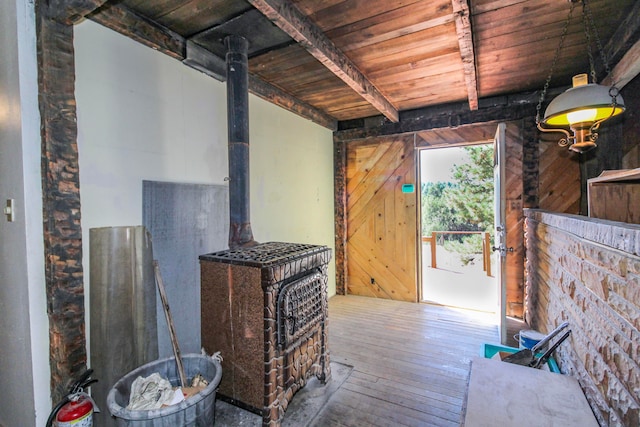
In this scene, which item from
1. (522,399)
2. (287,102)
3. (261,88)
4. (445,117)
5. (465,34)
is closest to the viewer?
(522,399)

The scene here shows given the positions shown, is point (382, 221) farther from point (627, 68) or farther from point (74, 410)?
point (74, 410)

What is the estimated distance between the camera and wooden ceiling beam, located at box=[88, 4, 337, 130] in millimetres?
1762

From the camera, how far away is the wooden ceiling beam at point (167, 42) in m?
1.76

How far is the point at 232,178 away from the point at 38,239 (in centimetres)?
111

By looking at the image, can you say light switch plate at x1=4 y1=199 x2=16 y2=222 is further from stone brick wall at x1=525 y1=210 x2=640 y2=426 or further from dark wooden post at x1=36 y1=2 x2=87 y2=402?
stone brick wall at x1=525 y1=210 x2=640 y2=426

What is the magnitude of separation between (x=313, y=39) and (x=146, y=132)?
4.24 feet

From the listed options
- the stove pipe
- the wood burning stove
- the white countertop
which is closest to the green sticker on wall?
the wood burning stove

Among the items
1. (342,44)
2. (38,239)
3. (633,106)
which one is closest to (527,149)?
(633,106)

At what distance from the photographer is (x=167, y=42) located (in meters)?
2.07

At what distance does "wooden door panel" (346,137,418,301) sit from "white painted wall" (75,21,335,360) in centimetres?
156

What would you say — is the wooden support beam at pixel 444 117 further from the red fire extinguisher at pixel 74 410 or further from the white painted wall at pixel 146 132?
the red fire extinguisher at pixel 74 410

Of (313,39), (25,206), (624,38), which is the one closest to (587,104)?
(624,38)

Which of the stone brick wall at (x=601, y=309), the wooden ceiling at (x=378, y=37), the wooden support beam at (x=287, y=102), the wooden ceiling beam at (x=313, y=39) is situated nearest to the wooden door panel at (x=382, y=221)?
the wooden support beam at (x=287, y=102)

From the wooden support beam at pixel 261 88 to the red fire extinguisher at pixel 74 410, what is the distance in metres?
2.16
